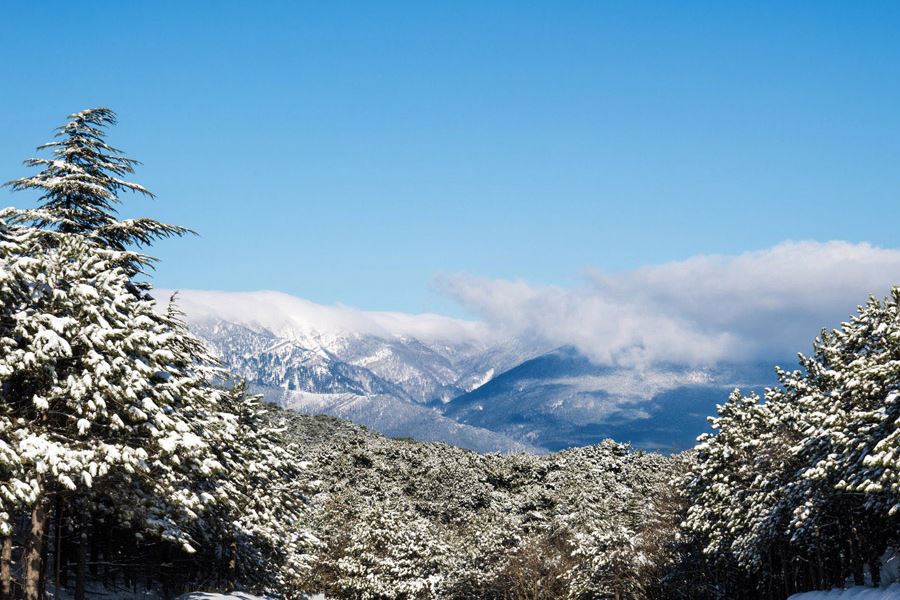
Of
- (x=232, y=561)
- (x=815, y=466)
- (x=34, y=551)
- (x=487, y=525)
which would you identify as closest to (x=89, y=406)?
(x=34, y=551)

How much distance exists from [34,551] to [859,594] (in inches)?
1049

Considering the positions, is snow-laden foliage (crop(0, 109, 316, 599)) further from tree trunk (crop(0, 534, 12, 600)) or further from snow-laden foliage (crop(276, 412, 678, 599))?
snow-laden foliage (crop(276, 412, 678, 599))

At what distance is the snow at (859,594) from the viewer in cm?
2612

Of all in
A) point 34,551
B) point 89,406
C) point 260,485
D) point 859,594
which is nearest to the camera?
point 89,406

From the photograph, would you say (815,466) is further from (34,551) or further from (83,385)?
(34,551)

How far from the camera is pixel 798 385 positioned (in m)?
35.0

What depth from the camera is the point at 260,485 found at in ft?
127

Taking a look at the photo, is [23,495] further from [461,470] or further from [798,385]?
[461,470]

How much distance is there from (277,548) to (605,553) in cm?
2054

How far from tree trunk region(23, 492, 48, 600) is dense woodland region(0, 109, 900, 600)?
5cm

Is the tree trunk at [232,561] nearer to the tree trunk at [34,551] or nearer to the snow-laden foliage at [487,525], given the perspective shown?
the snow-laden foliage at [487,525]

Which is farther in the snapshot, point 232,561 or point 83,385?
point 232,561

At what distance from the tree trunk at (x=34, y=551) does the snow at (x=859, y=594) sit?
24523 millimetres

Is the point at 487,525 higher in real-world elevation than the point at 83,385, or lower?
lower
